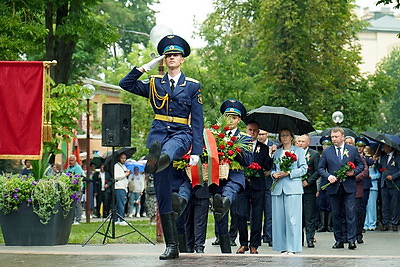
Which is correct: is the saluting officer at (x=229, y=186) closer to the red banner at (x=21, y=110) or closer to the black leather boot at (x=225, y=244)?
the black leather boot at (x=225, y=244)

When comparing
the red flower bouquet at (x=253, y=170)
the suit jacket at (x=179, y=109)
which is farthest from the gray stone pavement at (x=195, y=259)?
the red flower bouquet at (x=253, y=170)

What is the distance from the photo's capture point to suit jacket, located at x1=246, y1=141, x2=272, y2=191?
14.9 m

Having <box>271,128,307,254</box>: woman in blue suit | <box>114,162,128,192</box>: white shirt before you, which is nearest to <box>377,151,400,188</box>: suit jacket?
<box>114,162,128,192</box>: white shirt

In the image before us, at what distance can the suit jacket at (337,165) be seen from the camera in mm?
16875

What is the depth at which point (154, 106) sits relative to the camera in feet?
34.4

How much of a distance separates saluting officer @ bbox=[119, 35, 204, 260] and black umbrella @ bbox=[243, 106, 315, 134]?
4.75 m

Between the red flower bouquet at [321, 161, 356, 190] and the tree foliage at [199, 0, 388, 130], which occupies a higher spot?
the tree foliage at [199, 0, 388, 130]

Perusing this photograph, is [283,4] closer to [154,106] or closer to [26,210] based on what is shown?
[26,210]

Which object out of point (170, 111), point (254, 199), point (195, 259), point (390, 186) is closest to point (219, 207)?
point (195, 259)

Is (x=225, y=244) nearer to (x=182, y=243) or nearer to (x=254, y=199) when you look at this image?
(x=182, y=243)

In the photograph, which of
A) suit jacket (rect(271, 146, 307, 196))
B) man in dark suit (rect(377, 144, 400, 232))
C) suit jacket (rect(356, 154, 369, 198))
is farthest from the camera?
man in dark suit (rect(377, 144, 400, 232))

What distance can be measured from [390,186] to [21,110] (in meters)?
10.9

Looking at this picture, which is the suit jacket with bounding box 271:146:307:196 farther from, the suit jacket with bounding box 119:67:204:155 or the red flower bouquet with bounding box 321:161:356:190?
the suit jacket with bounding box 119:67:204:155

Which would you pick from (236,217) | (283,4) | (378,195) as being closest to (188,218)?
(236,217)
